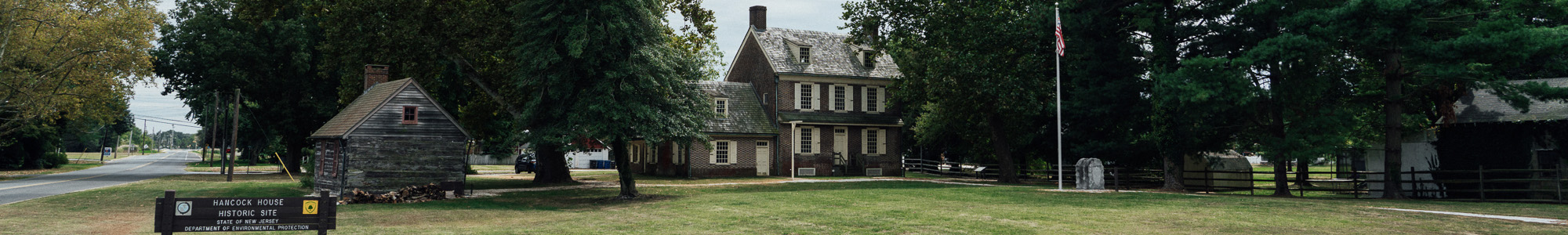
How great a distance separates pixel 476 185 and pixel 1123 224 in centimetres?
2357

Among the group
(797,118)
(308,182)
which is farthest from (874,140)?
(308,182)

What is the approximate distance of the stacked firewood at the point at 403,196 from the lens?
21.7 meters

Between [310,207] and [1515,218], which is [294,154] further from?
[1515,218]

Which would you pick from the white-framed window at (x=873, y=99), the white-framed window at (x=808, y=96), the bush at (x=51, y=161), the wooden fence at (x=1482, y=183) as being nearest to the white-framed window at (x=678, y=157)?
the white-framed window at (x=808, y=96)

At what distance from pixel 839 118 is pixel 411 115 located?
916 inches

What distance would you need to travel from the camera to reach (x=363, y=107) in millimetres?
24062

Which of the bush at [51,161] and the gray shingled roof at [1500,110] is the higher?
the gray shingled roof at [1500,110]

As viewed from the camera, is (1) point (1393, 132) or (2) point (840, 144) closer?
(1) point (1393, 132)

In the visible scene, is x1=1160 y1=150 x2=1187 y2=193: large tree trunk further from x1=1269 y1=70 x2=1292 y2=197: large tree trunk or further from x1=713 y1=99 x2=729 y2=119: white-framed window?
x1=713 y1=99 x2=729 y2=119: white-framed window

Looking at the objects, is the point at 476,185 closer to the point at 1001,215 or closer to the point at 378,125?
the point at 378,125

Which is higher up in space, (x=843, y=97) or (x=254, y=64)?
(x=254, y=64)

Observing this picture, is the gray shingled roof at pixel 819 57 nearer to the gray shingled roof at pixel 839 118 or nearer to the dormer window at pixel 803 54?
the dormer window at pixel 803 54

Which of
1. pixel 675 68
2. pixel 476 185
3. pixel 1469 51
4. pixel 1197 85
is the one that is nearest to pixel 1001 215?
pixel 1197 85

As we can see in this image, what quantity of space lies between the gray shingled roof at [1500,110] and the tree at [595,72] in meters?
20.4
